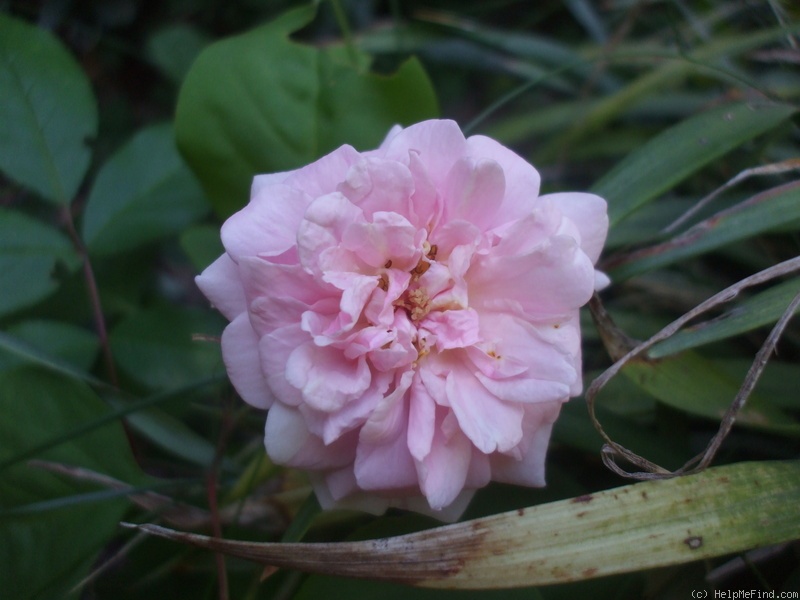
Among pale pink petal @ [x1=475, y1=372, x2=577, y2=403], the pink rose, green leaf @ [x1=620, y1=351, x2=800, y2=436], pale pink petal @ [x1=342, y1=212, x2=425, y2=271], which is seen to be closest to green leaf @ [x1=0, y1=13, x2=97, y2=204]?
the pink rose

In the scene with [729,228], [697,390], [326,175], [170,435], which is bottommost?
[170,435]

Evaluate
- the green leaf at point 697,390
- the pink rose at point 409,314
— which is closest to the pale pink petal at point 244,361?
the pink rose at point 409,314

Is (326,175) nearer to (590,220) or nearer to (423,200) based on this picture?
(423,200)

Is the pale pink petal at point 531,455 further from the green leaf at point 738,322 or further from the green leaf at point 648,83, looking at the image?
the green leaf at point 648,83

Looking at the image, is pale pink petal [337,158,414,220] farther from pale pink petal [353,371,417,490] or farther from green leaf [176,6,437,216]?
green leaf [176,6,437,216]

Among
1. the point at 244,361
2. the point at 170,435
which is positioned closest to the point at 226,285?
the point at 244,361

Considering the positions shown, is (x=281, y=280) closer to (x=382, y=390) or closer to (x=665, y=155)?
(x=382, y=390)
